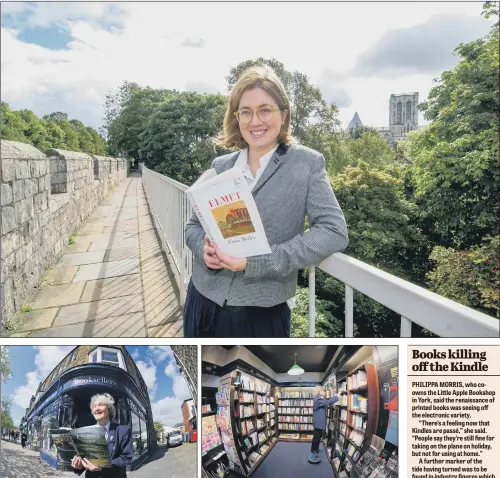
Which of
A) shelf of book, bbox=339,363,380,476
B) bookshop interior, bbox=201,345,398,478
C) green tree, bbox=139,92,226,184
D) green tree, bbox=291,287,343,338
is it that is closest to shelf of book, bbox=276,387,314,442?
bookshop interior, bbox=201,345,398,478

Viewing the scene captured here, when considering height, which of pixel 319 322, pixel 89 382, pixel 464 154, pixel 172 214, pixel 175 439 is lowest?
pixel 175 439

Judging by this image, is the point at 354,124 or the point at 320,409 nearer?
the point at 354,124

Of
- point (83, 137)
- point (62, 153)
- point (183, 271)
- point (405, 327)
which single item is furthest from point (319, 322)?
point (62, 153)

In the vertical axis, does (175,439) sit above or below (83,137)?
below

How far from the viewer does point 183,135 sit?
6.28 feet

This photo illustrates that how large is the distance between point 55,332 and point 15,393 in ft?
1.19

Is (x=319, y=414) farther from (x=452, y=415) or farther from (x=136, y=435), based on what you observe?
(x=136, y=435)

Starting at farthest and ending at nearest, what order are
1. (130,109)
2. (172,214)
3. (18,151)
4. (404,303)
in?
(172,214)
(18,151)
(130,109)
(404,303)

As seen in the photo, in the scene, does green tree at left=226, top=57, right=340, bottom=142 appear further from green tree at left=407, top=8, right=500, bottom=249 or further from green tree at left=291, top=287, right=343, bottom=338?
green tree at left=291, top=287, right=343, bottom=338

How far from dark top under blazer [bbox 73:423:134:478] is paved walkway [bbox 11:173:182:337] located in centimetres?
43

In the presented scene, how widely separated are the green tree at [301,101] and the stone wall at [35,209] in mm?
725

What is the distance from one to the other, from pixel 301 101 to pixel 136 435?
1.44 metres

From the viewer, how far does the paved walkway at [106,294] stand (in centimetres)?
192

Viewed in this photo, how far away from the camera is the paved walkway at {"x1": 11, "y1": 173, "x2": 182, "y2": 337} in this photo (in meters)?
1.92
